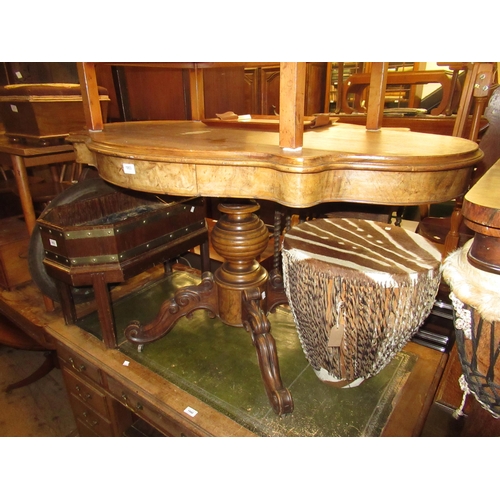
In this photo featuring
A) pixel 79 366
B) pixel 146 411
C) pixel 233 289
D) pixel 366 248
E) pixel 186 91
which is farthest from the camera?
pixel 186 91

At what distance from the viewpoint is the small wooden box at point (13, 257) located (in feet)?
7.00

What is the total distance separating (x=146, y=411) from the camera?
126 cm

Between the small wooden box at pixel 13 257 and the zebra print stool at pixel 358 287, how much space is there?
74.2 inches

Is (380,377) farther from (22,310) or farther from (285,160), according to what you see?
(22,310)

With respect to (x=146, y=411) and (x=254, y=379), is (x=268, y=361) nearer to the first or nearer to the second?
(x=254, y=379)

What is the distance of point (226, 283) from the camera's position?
1.41 metres

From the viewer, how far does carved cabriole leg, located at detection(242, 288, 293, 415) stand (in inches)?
43.7

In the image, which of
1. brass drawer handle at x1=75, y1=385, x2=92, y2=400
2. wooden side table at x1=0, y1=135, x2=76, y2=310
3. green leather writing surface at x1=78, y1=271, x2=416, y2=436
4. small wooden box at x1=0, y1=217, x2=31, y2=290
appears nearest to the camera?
green leather writing surface at x1=78, y1=271, x2=416, y2=436

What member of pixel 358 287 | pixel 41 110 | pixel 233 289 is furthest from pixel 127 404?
pixel 41 110

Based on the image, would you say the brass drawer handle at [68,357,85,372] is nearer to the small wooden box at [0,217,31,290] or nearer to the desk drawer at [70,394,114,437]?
the desk drawer at [70,394,114,437]

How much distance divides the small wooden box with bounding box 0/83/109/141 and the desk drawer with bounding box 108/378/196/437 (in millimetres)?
1268

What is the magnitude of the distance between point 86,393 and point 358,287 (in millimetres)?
1301

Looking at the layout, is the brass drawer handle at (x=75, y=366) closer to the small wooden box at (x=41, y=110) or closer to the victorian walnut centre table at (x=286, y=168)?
the victorian walnut centre table at (x=286, y=168)

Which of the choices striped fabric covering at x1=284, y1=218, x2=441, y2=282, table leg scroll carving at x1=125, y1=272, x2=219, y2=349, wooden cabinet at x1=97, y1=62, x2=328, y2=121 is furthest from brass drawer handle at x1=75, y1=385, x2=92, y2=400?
wooden cabinet at x1=97, y1=62, x2=328, y2=121
